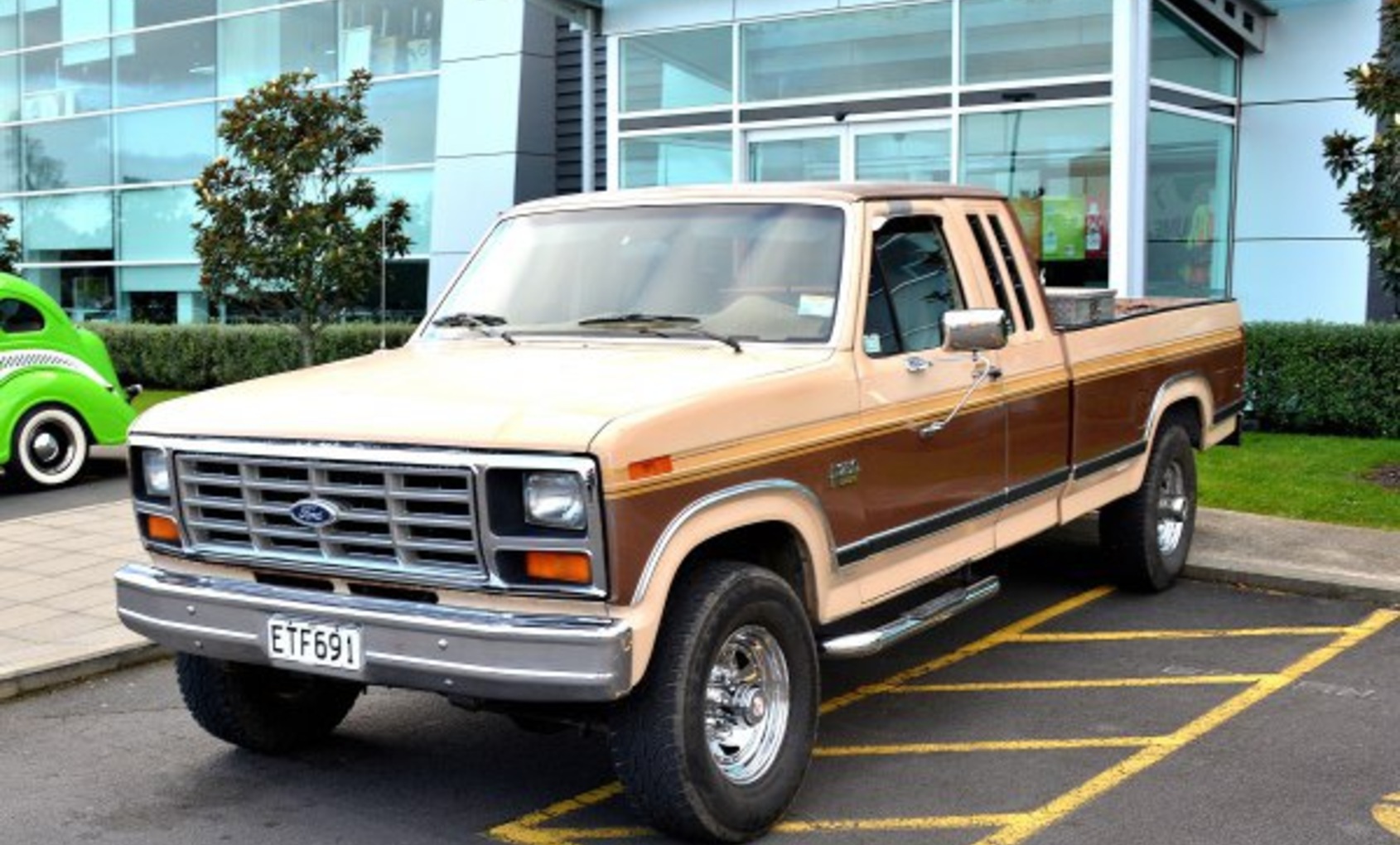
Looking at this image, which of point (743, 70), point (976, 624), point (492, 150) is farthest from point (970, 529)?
point (492, 150)

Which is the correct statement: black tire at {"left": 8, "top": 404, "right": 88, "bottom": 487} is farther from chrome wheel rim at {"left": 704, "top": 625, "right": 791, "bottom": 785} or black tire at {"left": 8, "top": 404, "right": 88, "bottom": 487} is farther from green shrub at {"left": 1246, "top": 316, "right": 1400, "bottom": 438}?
green shrub at {"left": 1246, "top": 316, "right": 1400, "bottom": 438}

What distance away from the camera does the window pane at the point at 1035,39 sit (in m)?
13.2

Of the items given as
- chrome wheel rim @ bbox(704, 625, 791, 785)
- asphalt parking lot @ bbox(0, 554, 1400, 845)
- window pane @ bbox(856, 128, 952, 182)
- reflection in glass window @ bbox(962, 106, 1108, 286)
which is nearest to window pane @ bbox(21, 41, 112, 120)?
window pane @ bbox(856, 128, 952, 182)

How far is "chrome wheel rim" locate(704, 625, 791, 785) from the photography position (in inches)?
183

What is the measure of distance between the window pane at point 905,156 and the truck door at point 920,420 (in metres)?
8.11

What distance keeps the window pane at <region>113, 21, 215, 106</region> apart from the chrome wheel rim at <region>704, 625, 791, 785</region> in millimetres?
18770

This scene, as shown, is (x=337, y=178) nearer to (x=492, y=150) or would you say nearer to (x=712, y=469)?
(x=492, y=150)

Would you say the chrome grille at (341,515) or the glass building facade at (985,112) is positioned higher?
the glass building facade at (985,112)

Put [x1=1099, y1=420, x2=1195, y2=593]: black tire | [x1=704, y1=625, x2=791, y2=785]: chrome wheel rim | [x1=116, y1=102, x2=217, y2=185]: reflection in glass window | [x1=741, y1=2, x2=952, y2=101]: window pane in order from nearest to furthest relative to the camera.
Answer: [x1=704, y1=625, x2=791, y2=785]: chrome wheel rim
[x1=1099, y1=420, x2=1195, y2=593]: black tire
[x1=741, y1=2, x2=952, y2=101]: window pane
[x1=116, y1=102, x2=217, y2=185]: reflection in glass window

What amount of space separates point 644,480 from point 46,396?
382 inches

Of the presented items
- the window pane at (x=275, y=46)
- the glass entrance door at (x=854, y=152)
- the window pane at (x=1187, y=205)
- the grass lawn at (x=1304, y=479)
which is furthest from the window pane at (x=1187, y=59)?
the window pane at (x=275, y=46)

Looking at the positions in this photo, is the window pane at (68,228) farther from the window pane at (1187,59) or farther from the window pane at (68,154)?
the window pane at (1187,59)

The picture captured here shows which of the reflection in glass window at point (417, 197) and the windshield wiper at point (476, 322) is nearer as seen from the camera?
the windshield wiper at point (476, 322)

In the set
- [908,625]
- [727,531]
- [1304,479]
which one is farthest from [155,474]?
[1304,479]
